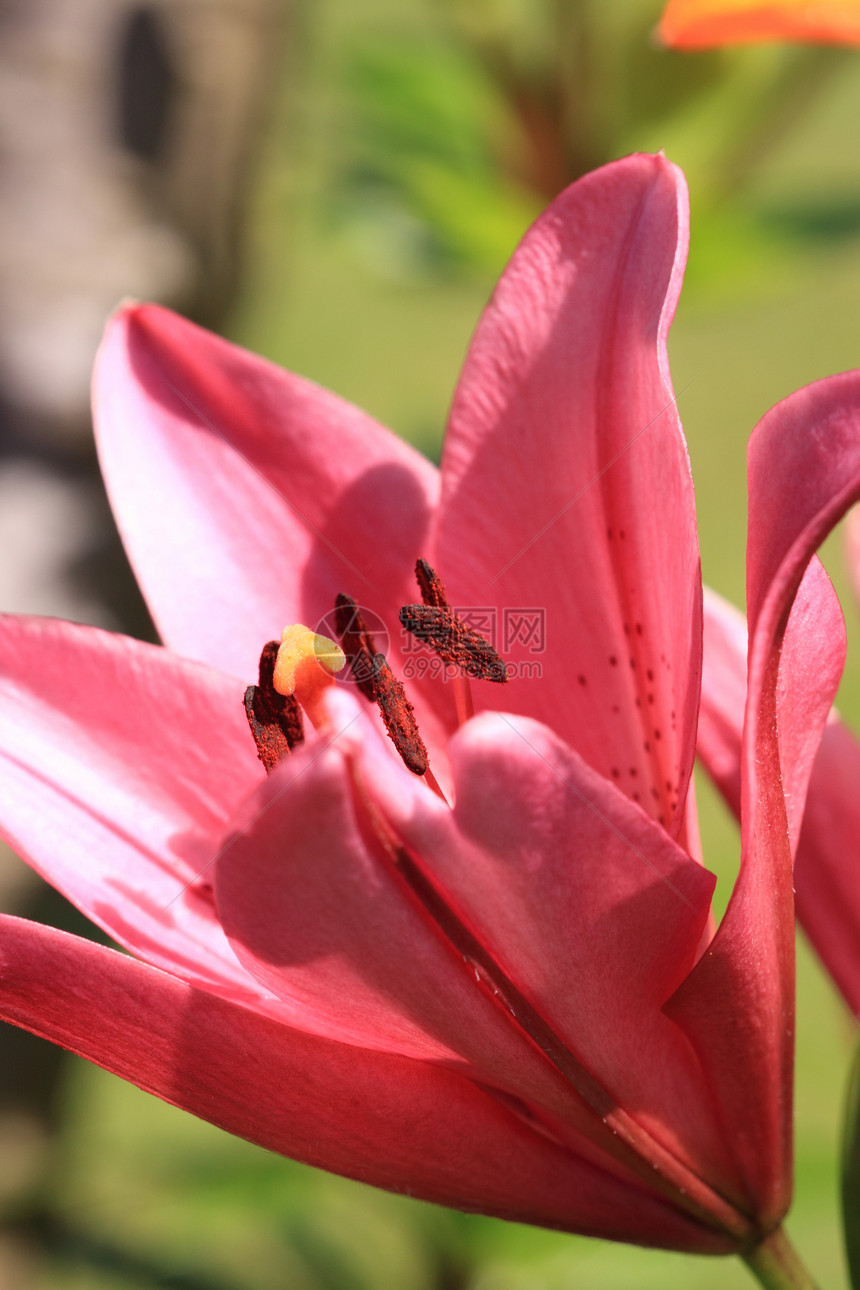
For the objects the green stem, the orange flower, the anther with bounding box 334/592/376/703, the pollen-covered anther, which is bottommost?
the green stem

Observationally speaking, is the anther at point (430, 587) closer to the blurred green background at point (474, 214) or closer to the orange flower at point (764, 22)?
the orange flower at point (764, 22)

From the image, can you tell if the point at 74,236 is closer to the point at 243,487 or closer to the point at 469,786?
the point at 243,487

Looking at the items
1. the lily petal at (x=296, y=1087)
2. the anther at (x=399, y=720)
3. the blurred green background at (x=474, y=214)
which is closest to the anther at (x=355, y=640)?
the anther at (x=399, y=720)

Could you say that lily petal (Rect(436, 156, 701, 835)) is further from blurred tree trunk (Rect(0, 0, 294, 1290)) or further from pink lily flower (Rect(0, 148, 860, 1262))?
blurred tree trunk (Rect(0, 0, 294, 1290))

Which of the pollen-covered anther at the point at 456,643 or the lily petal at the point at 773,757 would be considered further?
the pollen-covered anther at the point at 456,643

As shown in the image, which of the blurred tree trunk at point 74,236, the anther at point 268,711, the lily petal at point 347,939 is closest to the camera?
the lily petal at point 347,939

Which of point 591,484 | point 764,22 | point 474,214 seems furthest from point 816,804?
point 474,214

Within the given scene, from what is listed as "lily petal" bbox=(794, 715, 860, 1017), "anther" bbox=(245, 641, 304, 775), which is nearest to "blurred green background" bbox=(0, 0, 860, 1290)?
"lily petal" bbox=(794, 715, 860, 1017)

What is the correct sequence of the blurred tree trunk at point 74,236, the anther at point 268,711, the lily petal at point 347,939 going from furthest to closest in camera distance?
the blurred tree trunk at point 74,236
the anther at point 268,711
the lily petal at point 347,939
